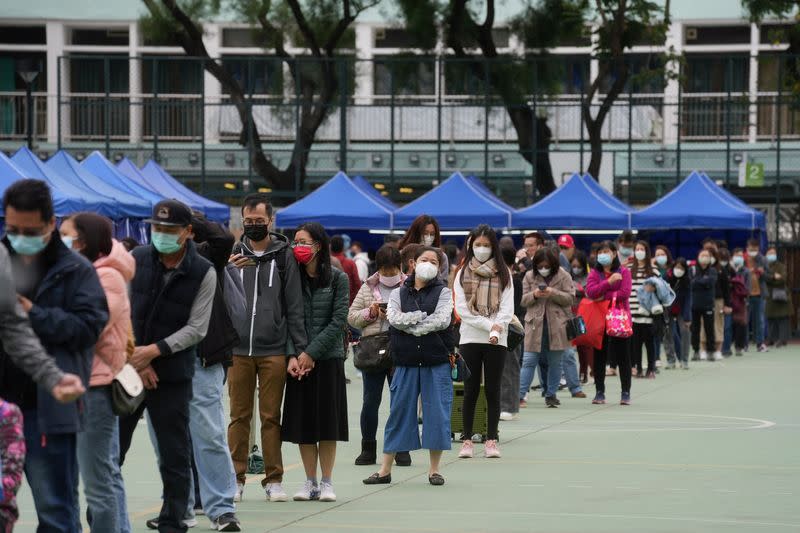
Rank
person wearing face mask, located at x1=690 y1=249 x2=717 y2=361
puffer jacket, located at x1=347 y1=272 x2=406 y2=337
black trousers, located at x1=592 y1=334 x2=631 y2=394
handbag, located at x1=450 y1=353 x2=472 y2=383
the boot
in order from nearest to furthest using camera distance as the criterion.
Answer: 1. handbag, located at x1=450 y1=353 x2=472 y2=383
2. puffer jacket, located at x1=347 y1=272 x2=406 y2=337
3. the boot
4. black trousers, located at x1=592 y1=334 x2=631 y2=394
5. person wearing face mask, located at x1=690 y1=249 x2=717 y2=361

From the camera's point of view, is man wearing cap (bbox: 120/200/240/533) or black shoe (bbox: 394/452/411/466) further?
black shoe (bbox: 394/452/411/466)

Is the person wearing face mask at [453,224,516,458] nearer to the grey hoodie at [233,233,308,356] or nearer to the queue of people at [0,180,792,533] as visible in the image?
the queue of people at [0,180,792,533]

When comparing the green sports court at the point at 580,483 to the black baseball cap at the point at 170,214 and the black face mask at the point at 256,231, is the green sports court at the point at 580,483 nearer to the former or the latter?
the black face mask at the point at 256,231

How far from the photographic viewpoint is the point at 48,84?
51125 mm

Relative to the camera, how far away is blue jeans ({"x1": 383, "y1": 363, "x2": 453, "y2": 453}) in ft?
38.5

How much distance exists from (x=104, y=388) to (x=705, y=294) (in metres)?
20.6

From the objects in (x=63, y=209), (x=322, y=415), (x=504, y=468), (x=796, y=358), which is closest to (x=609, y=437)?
(x=504, y=468)

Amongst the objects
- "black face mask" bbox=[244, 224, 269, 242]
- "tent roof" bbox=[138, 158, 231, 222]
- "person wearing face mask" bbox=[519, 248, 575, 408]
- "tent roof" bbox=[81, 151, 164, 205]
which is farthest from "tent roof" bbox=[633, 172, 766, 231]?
"black face mask" bbox=[244, 224, 269, 242]

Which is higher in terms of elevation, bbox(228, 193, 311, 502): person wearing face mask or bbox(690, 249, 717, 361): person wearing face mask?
bbox(228, 193, 311, 502): person wearing face mask

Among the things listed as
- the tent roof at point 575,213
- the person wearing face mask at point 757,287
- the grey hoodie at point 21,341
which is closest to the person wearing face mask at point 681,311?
the tent roof at point 575,213

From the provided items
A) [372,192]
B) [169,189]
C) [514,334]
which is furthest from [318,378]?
[372,192]

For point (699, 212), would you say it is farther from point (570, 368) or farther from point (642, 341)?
point (570, 368)

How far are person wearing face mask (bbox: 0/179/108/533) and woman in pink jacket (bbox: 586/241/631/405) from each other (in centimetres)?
1172

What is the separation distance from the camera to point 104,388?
8.04 meters
